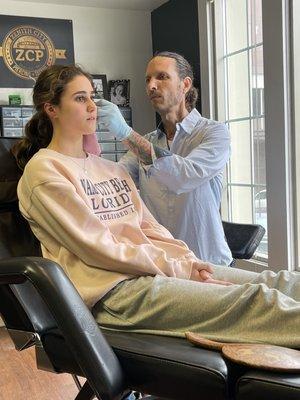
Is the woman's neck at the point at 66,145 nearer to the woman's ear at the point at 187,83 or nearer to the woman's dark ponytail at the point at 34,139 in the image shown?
the woman's dark ponytail at the point at 34,139

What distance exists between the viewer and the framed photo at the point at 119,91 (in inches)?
186

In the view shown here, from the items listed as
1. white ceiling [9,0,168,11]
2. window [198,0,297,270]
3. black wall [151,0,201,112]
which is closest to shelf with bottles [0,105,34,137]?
white ceiling [9,0,168,11]

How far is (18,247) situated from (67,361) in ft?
1.60

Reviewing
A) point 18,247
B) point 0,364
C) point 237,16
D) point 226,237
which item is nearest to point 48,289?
point 18,247

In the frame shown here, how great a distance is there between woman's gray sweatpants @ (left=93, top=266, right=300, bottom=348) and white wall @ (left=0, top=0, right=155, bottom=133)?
3.53m

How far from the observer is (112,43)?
4777 mm

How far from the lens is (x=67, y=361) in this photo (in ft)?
3.96

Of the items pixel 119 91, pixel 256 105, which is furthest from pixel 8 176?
pixel 119 91

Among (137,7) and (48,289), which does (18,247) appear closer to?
(48,289)

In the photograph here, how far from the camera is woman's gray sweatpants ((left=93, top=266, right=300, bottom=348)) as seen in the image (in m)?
1.08

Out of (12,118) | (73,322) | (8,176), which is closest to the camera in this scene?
(73,322)

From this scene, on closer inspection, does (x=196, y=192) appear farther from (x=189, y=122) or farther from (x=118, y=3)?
(x=118, y=3)

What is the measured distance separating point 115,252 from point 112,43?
3.86 meters

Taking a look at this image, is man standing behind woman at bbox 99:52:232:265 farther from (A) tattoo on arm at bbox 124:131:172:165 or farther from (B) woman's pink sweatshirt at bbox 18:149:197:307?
(B) woman's pink sweatshirt at bbox 18:149:197:307
